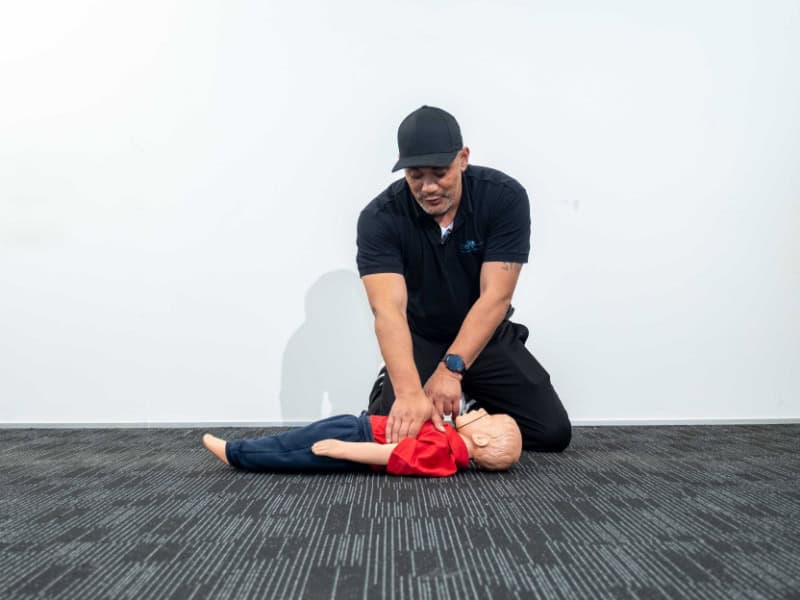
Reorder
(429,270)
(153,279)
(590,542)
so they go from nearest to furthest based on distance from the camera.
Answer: (590,542) < (429,270) < (153,279)

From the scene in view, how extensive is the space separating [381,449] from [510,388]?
0.64 m

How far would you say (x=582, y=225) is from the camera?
2.77 metres

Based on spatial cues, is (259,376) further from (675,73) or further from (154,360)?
(675,73)

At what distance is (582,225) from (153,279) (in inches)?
66.4

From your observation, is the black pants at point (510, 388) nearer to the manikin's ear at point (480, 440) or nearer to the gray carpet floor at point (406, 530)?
the gray carpet floor at point (406, 530)

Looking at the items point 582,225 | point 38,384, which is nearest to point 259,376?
point 38,384

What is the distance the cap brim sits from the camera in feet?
5.93

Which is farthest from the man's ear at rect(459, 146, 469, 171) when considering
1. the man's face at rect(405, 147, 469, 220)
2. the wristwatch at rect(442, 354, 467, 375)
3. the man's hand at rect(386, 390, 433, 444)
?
the man's hand at rect(386, 390, 433, 444)

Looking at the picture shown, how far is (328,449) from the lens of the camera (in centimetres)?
171

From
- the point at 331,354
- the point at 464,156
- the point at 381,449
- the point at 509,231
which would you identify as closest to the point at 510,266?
the point at 509,231

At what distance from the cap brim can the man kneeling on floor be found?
646 millimetres

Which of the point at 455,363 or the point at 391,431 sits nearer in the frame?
the point at 391,431

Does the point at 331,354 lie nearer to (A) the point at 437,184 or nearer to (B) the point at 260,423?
(B) the point at 260,423

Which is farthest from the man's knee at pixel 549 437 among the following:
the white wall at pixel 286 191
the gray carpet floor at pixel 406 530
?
the white wall at pixel 286 191
